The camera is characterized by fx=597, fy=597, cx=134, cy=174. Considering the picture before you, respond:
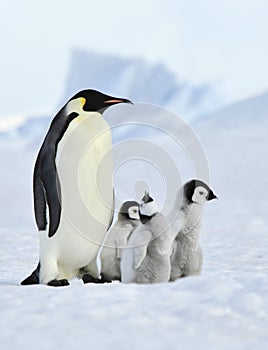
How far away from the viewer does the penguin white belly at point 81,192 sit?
63.4 inches

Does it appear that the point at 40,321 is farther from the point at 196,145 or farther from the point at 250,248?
the point at 250,248

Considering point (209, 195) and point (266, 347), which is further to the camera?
point (209, 195)

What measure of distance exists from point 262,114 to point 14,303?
6009mm

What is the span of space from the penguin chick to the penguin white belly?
0.12 ft

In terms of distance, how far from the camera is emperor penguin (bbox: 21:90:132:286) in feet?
5.24

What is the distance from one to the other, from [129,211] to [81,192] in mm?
164

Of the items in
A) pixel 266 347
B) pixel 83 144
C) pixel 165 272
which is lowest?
pixel 266 347

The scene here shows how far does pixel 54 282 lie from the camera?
157cm

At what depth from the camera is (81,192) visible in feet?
5.29

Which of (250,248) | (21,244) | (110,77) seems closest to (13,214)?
(21,244)

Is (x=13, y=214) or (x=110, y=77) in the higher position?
(x=110, y=77)

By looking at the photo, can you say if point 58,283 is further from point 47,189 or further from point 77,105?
point 77,105

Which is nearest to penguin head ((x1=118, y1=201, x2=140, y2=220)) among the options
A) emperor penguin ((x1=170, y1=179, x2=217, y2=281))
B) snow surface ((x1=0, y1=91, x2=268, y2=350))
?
emperor penguin ((x1=170, y1=179, x2=217, y2=281))

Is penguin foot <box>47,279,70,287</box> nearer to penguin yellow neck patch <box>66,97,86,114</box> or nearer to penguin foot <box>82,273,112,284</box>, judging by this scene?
penguin foot <box>82,273,112,284</box>
